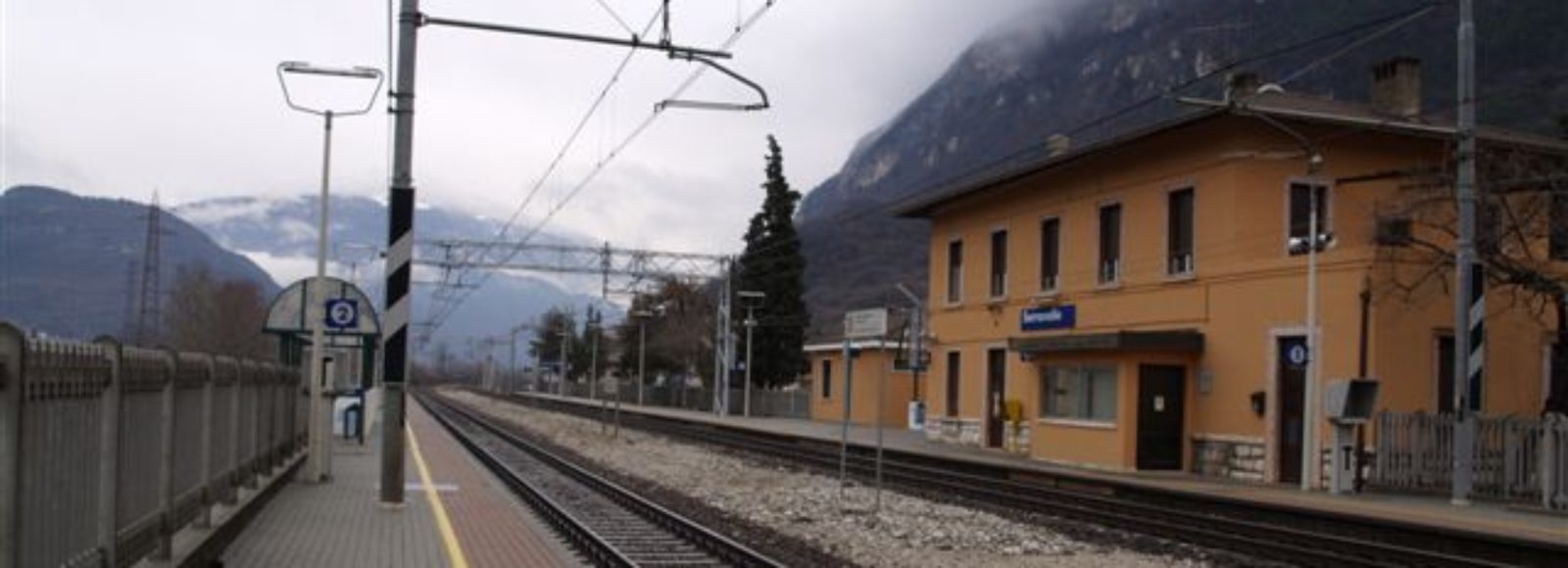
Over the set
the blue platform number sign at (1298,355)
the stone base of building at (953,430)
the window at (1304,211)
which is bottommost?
the stone base of building at (953,430)

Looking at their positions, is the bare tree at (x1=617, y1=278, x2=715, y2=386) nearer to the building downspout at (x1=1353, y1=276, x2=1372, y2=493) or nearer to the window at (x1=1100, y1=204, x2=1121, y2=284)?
the window at (x1=1100, y1=204, x2=1121, y2=284)

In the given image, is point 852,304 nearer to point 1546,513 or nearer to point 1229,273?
point 1229,273

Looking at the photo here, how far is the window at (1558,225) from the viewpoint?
25.8 m

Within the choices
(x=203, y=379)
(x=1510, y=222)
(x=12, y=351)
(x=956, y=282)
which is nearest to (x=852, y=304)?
(x=956, y=282)

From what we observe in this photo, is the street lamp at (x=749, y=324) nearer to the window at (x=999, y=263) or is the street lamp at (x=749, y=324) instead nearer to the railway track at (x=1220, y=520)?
the window at (x=999, y=263)

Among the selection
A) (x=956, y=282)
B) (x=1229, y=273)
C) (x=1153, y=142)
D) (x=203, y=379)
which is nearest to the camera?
(x=203, y=379)

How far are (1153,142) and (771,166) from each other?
4563cm

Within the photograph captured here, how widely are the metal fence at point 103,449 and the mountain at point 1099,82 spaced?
42.8 ft

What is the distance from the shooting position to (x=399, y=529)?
16.0 metres

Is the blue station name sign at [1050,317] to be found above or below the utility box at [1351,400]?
above

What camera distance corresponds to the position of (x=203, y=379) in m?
12.2

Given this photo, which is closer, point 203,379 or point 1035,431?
point 203,379

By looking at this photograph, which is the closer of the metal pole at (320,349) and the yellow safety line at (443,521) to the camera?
the yellow safety line at (443,521)

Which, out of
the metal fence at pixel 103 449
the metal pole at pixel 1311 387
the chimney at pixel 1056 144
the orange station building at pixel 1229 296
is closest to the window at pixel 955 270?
the chimney at pixel 1056 144
